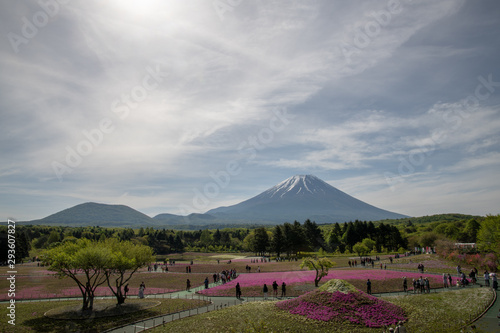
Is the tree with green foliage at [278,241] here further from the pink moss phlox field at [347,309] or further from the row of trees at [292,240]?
the pink moss phlox field at [347,309]

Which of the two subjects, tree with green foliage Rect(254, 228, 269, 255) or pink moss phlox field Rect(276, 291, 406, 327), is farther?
tree with green foliage Rect(254, 228, 269, 255)

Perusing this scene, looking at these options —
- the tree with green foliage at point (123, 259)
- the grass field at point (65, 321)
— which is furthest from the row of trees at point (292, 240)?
the tree with green foliage at point (123, 259)

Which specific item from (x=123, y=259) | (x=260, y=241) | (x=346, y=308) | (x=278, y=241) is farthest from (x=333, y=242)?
(x=123, y=259)

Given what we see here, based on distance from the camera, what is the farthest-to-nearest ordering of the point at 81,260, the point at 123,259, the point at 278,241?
1. the point at 278,241
2. the point at 123,259
3. the point at 81,260

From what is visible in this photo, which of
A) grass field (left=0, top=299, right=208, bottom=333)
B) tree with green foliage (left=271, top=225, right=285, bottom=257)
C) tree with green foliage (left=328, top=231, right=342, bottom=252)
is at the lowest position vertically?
tree with green foliage (left=328, top=231, right=342, bottom=252)

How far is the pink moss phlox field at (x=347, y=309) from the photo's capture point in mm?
20672

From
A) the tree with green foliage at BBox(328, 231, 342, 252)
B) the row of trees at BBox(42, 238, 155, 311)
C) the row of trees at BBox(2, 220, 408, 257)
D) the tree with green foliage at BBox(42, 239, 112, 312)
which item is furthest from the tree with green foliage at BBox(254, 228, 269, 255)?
the tree with green foliage at BBox(42, 239, 112, 312)

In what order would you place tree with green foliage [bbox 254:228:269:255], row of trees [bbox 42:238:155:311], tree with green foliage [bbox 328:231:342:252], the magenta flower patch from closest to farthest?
the magenta flower patch, row of trees [bbox 42:238:155:311], tree with green foliage [bbox 254:228:269:255], tree with green foliage [bbox 328:231:342:252]

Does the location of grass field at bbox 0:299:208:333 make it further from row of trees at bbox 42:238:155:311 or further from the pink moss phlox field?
the pink moss phlox field

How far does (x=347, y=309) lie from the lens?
70.9ft

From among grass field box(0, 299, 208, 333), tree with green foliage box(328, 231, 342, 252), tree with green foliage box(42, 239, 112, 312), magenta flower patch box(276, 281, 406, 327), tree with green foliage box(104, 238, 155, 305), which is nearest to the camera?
magenta flower patch box(276, 281, 406, 327)

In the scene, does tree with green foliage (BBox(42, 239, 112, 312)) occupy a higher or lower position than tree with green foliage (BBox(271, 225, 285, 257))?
higher

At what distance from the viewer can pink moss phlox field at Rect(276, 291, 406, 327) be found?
20.7 meters

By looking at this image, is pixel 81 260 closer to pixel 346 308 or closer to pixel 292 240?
pixel 346 308
